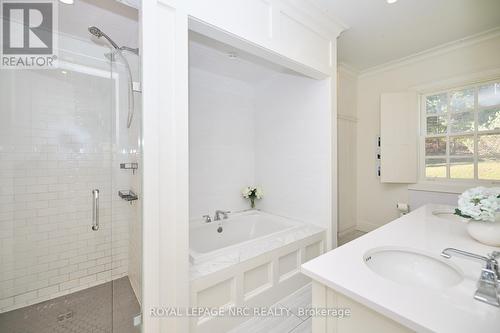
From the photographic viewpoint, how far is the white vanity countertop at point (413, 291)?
57 centimetres

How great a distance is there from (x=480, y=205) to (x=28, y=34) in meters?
3.54

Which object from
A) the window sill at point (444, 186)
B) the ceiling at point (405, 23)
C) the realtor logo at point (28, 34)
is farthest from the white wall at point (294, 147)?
the realtor logo at point (28, 34)

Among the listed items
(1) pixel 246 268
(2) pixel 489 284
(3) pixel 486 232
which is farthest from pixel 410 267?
(1) pixel 246 268

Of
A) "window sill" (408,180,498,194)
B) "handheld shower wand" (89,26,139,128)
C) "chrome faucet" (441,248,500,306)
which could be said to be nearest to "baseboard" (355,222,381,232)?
"window sill" (408,180,498,194)

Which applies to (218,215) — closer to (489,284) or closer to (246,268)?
(246,268)

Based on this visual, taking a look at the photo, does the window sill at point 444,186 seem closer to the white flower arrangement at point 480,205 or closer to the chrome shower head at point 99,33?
the white flower arrangement at point 480,205

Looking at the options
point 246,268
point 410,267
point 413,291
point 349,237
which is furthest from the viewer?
point 349,237

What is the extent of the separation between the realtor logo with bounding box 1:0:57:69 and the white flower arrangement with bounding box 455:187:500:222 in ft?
10.3

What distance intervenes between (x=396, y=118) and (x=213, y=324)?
338cm

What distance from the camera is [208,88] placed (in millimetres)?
2732

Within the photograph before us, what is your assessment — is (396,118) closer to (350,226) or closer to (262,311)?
(350,226)

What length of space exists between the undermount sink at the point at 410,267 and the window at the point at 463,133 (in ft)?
8.19

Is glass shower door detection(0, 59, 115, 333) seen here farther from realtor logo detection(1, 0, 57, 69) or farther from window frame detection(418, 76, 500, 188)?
window frame detection(418, 76, 500, 188)

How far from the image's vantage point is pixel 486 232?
3.49 ft
